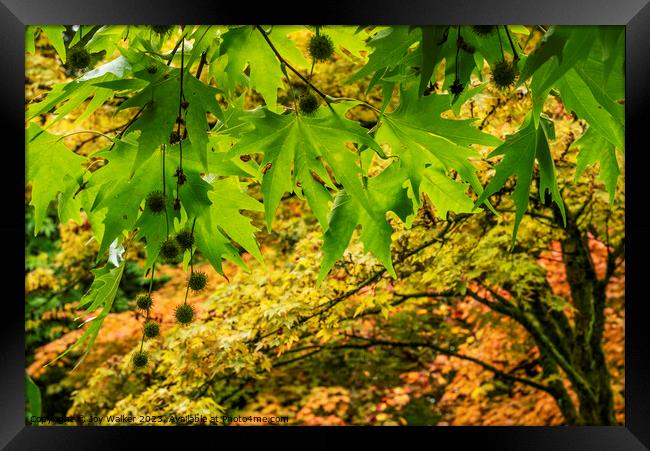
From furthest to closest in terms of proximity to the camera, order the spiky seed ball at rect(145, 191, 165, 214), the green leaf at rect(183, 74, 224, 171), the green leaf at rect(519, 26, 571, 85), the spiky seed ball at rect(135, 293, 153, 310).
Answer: the spiky seed ball at rect(135, 293, 153, 310) < the spiky seed ball at rect(145, 191, 165, 214) < the green leaf at rect(183, 74, 224, 171) < the green leaf at rect(519, 26, 571, 85)

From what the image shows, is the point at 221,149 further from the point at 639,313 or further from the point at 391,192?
the point at 639,313

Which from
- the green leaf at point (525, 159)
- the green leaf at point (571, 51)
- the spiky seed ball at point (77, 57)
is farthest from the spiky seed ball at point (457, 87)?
the spiky seed ball at point (77, 57)

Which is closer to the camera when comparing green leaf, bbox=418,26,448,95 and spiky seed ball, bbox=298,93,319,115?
green leaf, bbox=418,26,448,95

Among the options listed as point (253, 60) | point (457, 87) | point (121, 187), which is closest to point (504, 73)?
point (457, 87)

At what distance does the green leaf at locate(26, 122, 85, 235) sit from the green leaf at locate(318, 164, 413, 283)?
1.84 feet

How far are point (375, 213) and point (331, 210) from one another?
0.29 feet

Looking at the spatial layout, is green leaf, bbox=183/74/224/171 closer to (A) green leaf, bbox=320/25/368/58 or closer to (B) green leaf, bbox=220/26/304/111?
(B) green leaf, bbox=220/26/304/111

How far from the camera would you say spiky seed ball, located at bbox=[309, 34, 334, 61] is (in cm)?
119

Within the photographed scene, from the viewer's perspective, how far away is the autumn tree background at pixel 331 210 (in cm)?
105

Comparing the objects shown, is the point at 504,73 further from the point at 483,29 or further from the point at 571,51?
the point at 571,51

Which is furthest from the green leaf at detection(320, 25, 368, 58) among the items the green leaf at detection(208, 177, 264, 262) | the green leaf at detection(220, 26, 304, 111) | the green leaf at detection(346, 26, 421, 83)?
the green leaf at detection(208, 177, 264, 262)
